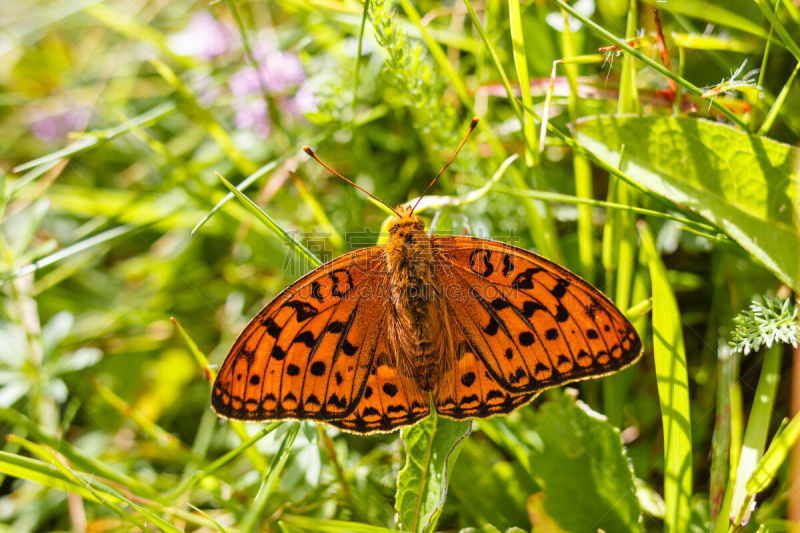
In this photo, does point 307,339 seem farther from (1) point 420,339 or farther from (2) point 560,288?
(2) point 560,288

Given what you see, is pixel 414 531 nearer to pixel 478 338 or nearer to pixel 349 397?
pixel 349 397

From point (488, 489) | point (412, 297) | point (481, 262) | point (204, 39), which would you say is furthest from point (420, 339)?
point (204, 39)

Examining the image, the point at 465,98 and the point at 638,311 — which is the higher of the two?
the point at 465,98

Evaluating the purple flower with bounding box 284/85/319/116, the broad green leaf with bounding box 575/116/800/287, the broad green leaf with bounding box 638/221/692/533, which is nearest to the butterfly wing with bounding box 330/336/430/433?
the broad green leaf with bounding box 638/221/692/533

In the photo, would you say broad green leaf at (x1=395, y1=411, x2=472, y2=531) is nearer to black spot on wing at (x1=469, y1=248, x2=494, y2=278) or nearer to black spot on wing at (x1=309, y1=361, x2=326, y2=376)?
black spot on wing at (x1=309, y1=361, x2=326, y2=376)

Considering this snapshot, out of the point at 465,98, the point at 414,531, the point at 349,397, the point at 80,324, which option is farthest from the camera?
the point at 80,324

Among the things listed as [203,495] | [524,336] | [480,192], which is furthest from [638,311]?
[203,495]
